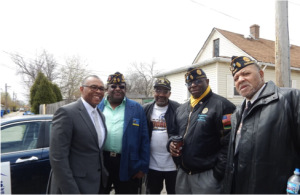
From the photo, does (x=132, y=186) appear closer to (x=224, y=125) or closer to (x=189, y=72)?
(x=224, y=125)

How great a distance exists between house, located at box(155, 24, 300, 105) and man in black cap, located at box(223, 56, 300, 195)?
1035cm

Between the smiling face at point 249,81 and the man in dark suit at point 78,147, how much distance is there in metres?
1.63

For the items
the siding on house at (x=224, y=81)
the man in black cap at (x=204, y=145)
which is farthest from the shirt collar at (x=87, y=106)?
the siding on house at (x=224, y=81)

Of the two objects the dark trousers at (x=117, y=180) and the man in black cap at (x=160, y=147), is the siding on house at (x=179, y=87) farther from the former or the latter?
the dark trousers at (x=117, y=180)

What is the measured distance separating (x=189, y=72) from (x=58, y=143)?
1.86 meters

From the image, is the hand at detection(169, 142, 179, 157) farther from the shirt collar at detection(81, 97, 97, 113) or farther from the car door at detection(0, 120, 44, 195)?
the car door at detection(0, 120, 44, 195)

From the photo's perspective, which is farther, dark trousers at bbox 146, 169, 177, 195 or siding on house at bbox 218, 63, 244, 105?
siding on house at bbox 218, 63, 244, 105

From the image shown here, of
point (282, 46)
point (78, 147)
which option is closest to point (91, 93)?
point (78, 147)

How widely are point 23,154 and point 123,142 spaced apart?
70.6 inches

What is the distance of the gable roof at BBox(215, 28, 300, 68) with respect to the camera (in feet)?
42.5

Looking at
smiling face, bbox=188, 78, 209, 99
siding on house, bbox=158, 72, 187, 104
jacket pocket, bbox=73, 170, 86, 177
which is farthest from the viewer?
siding on house, bbox=158, 72, 187, 104

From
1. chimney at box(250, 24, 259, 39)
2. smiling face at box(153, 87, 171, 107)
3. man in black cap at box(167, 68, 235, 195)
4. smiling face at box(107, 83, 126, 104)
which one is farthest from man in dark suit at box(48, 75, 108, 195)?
chimney at box(250, 24, 259, 39)

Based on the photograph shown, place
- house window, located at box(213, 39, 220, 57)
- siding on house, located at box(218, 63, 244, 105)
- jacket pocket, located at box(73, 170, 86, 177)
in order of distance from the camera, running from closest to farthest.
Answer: jacket pocket, located at box(73, 170, 86, 177)
siding on house, located at box(218, 63, 244, 105)
house window, located at box(213, 39, 220, 57)

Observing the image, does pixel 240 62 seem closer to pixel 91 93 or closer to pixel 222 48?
pixel 91 93
